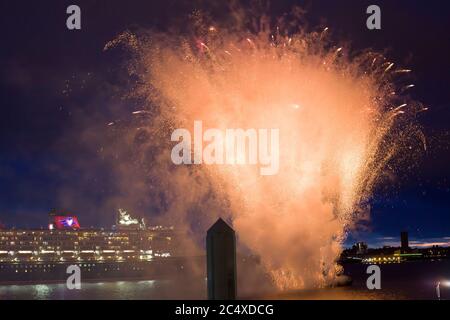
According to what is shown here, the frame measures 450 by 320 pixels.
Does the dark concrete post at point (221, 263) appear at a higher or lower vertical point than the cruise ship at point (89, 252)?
higher

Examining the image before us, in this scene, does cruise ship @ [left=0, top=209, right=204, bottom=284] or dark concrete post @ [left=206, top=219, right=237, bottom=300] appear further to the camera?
cruise ship @ [left=0, top=209, right=204, bottom=284]

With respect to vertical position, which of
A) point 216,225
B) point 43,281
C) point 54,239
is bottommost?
point 43,281

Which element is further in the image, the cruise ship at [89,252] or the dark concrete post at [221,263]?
the cruise ship at [89,252]
